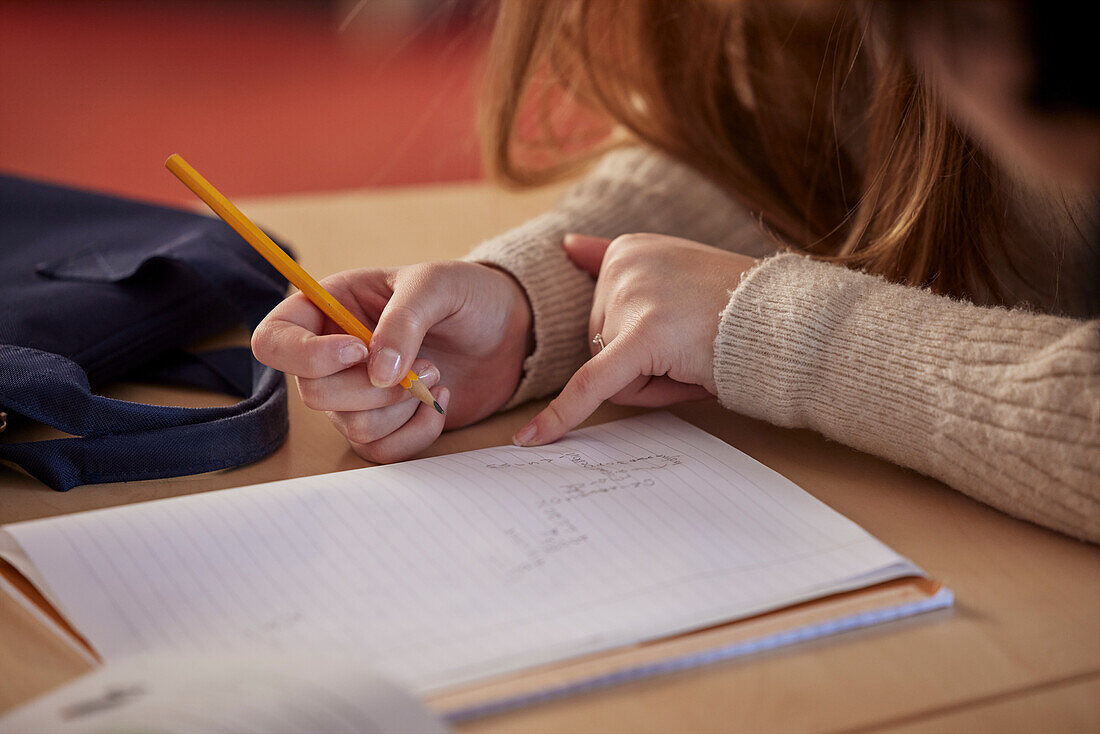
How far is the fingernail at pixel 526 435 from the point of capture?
0.54 meters

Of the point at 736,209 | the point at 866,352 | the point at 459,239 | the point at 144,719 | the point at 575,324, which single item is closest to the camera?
the point at 144,719

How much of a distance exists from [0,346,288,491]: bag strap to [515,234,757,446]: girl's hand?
0.17 m

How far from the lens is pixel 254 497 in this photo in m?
0.45

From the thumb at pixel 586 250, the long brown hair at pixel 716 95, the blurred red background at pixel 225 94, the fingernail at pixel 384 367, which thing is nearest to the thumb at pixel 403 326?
the fingernail at pixel 384 367

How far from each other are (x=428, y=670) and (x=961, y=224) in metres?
0.43

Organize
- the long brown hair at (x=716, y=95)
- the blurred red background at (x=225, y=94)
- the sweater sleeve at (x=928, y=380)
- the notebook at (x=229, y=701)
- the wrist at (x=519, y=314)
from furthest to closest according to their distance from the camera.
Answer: the blurred red background at (x=225, y=94), the long brown hair at (x=716, y=95), the wrist at (x=519, y=314), the sweater sleeve at (x=928, y=380), the notebook at (x=229, y=701)

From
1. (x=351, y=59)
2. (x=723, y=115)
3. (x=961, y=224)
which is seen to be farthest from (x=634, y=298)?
(x=351, y=59)

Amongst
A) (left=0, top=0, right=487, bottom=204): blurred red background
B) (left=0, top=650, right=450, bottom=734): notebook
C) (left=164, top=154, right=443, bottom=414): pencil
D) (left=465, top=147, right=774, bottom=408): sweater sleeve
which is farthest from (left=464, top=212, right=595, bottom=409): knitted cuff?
(left=0, top=0, right=487, bottom=204): blurred red background

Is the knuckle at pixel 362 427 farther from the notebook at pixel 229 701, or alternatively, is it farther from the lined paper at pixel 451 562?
the notebook at pixel 229 701

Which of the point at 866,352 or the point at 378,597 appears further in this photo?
the point at 866,352

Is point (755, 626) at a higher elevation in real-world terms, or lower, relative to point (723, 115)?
lower

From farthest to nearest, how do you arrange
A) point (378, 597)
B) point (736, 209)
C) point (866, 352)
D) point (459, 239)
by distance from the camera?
point (459, 239) → point (736, 209) → point (866, 352) → point (378, 597)

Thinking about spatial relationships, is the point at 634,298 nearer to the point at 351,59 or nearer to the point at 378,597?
the point at 378,597

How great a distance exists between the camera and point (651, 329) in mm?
552
